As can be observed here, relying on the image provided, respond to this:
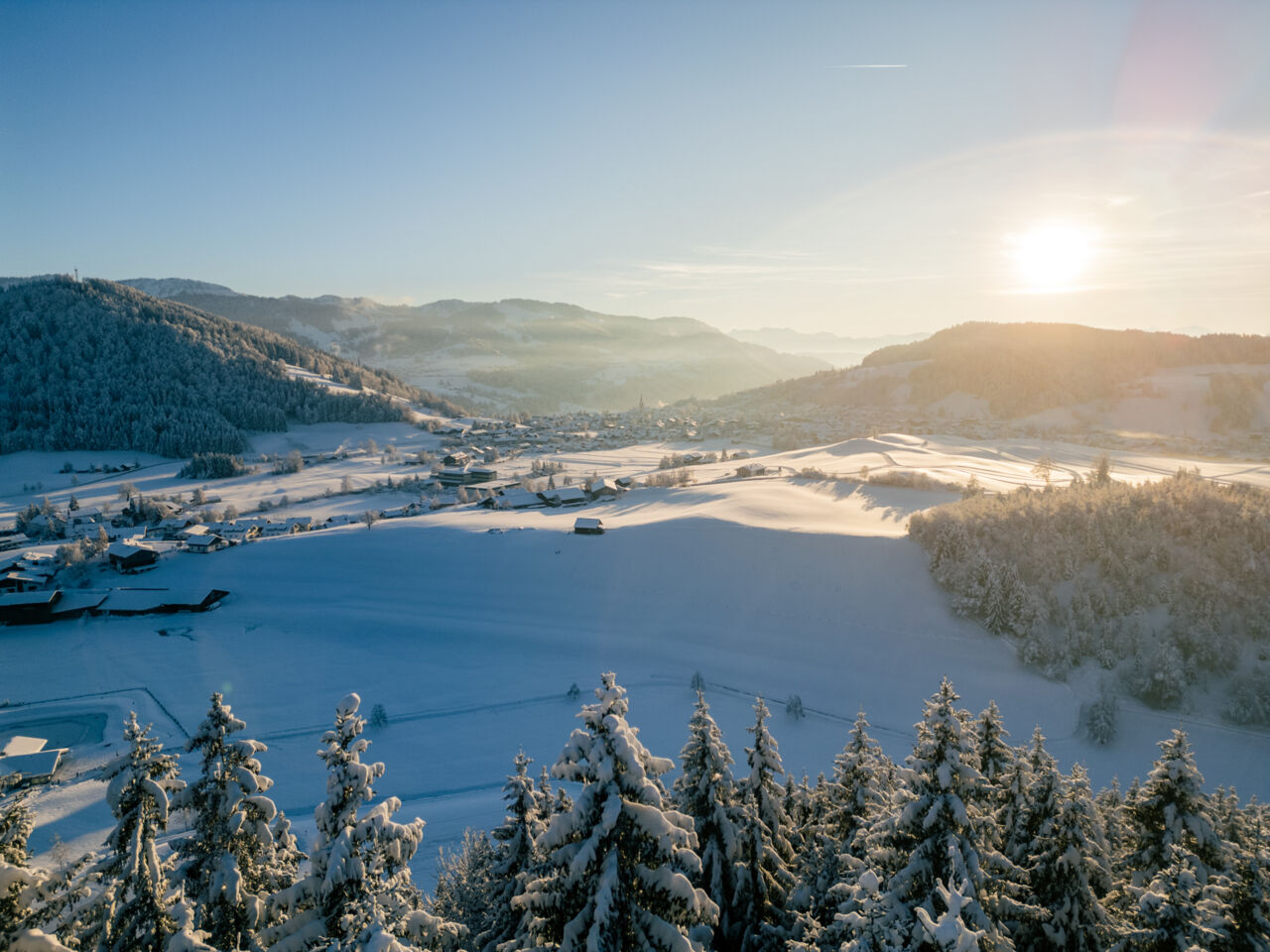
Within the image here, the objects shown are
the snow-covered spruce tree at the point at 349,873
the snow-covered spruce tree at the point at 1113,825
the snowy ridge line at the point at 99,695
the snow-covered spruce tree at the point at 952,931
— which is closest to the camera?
the snow-covered spruce tree at the point at 952,931

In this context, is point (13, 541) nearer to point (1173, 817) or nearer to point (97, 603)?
point (97, 603)

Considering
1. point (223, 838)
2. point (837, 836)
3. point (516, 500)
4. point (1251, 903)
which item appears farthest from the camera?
point (516, 500)

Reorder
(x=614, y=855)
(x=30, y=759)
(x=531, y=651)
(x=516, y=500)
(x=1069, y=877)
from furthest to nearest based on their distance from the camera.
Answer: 1. (x=516, y=500)
2. (x=531, y=651)
3. (x=30, y=759)
4. (x=1069, y=877)
5. (x=614, y=855)

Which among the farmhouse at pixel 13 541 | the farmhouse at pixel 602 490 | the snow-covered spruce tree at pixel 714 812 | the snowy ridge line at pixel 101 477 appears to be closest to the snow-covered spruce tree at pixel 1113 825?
the snow-covered spruce tree at pixel 714 812

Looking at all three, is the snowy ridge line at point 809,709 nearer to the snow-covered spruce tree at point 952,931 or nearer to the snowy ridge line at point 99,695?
the snow-covered spruce tree at point 952,931

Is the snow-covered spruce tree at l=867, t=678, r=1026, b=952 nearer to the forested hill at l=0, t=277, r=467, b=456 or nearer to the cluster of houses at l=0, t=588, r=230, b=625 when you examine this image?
the cluster of houses at l=0, t=588, r=230, b=625

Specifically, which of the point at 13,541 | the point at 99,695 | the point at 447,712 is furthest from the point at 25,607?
the point at 447,712

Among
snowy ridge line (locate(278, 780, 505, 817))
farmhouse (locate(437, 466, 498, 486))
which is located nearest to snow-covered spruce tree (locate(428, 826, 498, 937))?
snowy ridge line (locate(278, 780, 505, 817))
